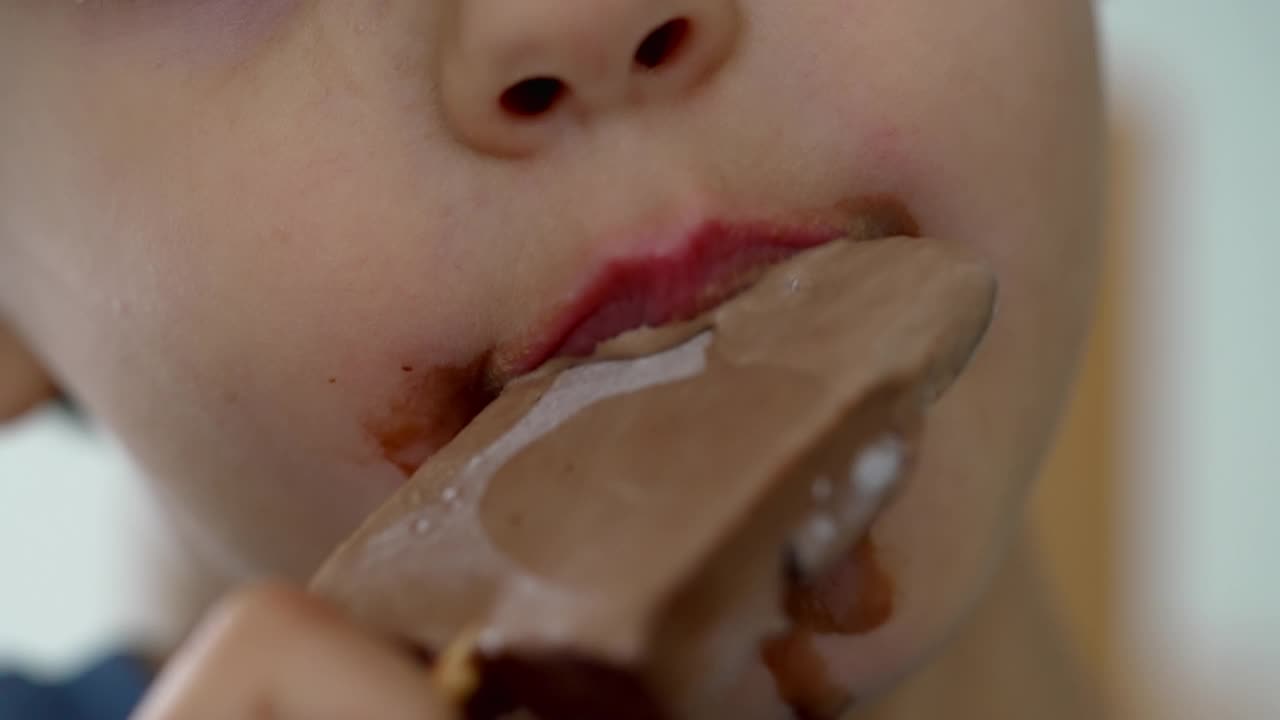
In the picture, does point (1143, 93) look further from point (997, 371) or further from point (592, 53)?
point (592, 53)

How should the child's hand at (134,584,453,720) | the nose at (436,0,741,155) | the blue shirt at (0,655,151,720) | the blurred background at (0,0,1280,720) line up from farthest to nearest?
the blurred background at (0,0,1280,720)
the blue shirt at (0,655,151,720)
the nose at (436,0,741,155)
the child's hand at (134,584,453,720)

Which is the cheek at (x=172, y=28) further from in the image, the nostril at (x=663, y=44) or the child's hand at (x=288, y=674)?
the child's hand at (x=288, y=674)

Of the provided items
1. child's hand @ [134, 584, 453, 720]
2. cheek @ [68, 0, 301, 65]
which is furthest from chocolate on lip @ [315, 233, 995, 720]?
cheek @ [68, 0, 301, 65]

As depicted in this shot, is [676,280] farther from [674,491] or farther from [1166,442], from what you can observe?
[1166,442]

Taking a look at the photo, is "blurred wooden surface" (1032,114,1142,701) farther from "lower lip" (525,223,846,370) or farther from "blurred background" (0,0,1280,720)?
"lower lip" (525,223,846,370)

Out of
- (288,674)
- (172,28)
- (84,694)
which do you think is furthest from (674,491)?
(84,694)

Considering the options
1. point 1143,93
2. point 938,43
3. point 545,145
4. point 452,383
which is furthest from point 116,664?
point 1143,93

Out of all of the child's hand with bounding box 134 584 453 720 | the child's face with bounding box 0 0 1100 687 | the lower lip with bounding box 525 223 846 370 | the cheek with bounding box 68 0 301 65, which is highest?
the cheek with bounding box 68 0 301 65
